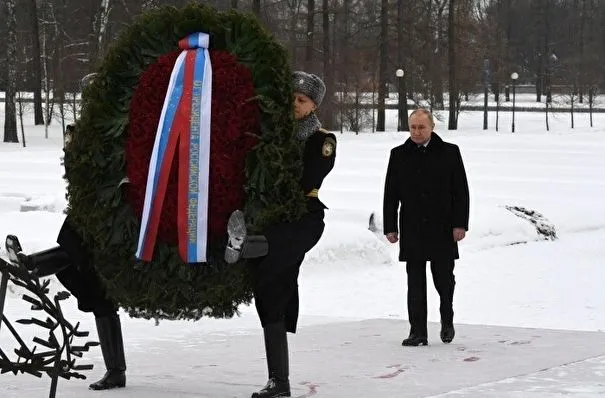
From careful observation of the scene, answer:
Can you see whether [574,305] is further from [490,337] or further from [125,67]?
[125,67]

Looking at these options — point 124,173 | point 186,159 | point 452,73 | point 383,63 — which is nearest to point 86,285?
point 124,173

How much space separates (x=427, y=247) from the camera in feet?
29.9

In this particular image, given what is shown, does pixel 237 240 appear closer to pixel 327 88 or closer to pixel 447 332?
pixel 447 332

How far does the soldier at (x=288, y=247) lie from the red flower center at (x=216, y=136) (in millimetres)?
259

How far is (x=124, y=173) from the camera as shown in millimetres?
6266

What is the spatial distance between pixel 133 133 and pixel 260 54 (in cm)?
70

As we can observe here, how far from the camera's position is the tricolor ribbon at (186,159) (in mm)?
6047

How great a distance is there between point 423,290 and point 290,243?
3.14m

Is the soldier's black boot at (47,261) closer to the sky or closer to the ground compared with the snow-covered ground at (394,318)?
closer to the sky

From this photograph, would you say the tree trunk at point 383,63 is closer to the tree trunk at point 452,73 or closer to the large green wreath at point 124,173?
the tree trunk at point 452,73

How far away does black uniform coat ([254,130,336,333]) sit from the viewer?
6.21 meters

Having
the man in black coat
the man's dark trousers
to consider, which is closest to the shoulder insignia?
the man in black coat

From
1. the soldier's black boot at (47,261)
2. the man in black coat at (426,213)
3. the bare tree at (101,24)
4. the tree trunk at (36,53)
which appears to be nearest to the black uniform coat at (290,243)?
the soldier's black boot at (47,261)

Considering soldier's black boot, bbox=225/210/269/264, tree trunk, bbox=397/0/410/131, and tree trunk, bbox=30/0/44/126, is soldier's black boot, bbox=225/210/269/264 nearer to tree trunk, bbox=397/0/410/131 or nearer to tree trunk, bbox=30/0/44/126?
tree trunk, bbox=30/0/44/126
